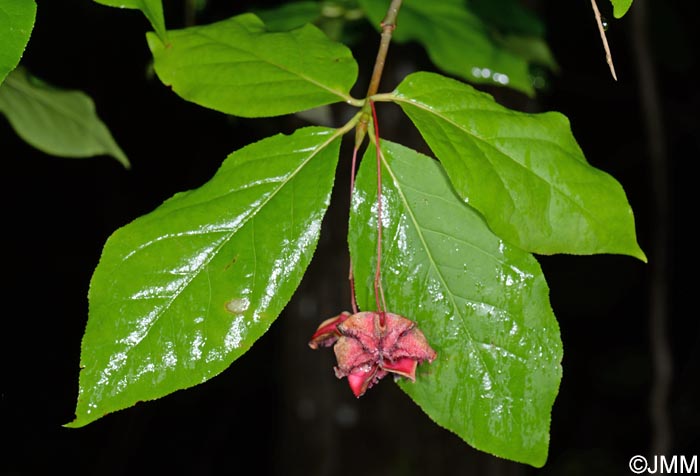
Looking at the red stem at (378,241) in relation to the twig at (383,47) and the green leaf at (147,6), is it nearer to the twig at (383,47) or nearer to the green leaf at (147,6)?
the twig at (383,47)

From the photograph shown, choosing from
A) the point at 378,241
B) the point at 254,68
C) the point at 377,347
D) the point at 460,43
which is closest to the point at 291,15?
the point at 460,43

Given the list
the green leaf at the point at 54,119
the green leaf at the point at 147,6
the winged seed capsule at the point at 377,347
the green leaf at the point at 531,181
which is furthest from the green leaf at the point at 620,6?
the green leaf at the point at 54,119

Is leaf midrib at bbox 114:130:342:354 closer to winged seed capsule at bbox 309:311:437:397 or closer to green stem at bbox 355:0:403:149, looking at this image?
green stem at bbox 355:0:403:149

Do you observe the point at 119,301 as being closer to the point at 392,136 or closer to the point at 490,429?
the point at 490,429

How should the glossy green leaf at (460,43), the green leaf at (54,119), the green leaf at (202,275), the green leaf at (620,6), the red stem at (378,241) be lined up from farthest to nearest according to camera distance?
the glossy green leaf at (460,43) → the green leaf at (54,119) → the red stem at (378,241) → the green leaf at (202,275) → the green leaf at (620,6)

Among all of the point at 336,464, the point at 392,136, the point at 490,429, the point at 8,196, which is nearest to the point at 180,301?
the point at 490,429

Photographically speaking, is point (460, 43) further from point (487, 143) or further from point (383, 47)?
point (487, 143)

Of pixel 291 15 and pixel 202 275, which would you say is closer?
pixel 202 275
